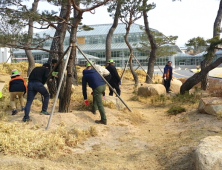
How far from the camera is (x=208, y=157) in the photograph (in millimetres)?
4020

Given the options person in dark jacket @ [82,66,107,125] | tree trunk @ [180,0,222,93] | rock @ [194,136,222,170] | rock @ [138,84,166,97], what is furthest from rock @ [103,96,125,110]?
rock @ [194,136,222,170]

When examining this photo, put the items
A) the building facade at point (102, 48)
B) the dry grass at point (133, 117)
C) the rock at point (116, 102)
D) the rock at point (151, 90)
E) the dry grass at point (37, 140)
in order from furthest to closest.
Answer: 1. the building facade at point (102, 48)
2. the rock at point (151, 90)
3. the rock at point (116, 102)
4. the dry grass at point (133, 117)
5. the dry grass at point (37, 140)

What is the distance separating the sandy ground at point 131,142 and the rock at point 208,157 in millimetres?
398

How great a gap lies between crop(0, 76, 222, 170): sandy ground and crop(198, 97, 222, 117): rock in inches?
5.9

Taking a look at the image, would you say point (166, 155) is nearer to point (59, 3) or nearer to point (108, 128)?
point (108, 128)

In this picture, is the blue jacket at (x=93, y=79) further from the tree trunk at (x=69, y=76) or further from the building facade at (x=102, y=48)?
the building facade at (x=102, y=48)

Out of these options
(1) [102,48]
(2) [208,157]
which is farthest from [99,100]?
(1) [102,48]

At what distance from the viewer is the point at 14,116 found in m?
7.43

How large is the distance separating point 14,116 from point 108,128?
2350 mm

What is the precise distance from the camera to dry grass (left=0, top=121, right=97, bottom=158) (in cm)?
504

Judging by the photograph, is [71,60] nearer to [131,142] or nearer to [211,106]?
[131,142]

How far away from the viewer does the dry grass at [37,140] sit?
504 centimetres

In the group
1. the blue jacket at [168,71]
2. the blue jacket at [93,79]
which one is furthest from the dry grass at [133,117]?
the blue jacket at [168,71]

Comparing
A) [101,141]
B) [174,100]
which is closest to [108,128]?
[101,141]
